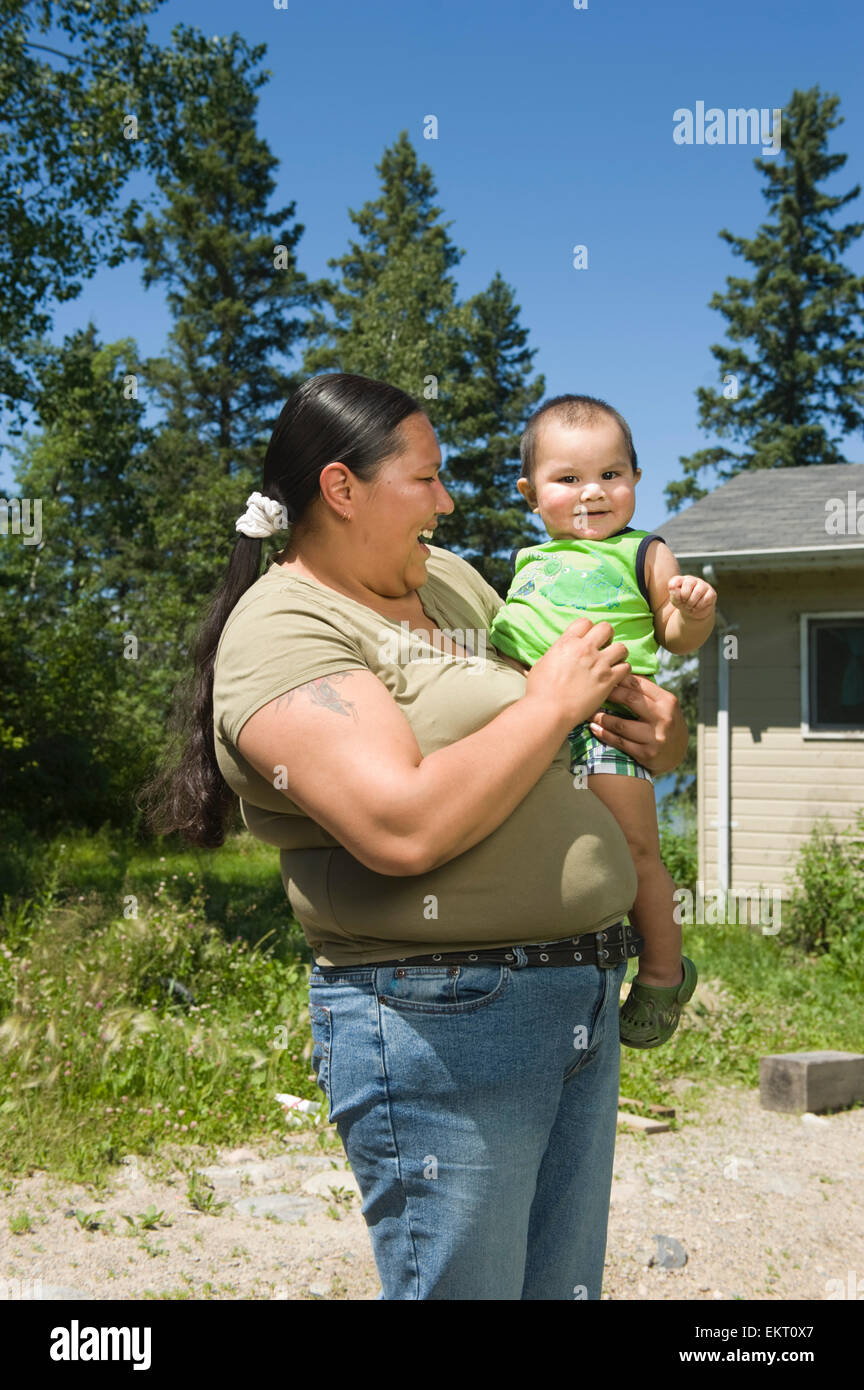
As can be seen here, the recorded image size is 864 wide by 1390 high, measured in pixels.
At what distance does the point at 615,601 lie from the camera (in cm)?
242

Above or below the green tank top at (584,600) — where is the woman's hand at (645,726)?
below

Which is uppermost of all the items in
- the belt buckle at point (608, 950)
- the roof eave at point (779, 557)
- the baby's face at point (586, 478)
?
the roof eave at point (779, 557)

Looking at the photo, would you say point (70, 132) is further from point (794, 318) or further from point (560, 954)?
point (794, 318)

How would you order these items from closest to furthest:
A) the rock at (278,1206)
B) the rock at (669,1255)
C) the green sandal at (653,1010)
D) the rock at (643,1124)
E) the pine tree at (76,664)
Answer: the green sandal at (653,1010) < the rock at (669,1255) < the rock at (278,1206) < the rock at (643,1124) < the pine tree at (76,664)

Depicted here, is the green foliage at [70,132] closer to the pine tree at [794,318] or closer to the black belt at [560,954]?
the black belt at [560,954]

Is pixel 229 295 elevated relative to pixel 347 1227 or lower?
elevated

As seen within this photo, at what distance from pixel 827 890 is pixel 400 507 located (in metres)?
9.14

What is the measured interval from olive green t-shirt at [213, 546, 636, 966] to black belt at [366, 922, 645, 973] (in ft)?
0.05

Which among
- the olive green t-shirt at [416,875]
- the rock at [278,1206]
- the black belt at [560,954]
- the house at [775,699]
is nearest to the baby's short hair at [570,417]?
the olive green t-shirt at [416,875]

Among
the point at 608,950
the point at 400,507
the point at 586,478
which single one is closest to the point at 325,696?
the point at 400,507

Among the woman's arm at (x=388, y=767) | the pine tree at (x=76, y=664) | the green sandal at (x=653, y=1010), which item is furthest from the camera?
the pine tree at (x=76, y=664)

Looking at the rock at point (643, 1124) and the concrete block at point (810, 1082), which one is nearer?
the rock at point (643, 1124)

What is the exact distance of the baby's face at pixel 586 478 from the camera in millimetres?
2504

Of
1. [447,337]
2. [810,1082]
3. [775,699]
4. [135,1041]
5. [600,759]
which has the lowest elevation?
[810,1082]
